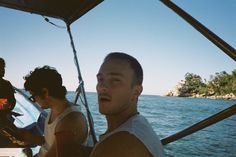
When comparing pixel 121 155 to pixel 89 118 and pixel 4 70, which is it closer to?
pixel 89 118

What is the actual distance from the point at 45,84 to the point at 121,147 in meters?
1.63

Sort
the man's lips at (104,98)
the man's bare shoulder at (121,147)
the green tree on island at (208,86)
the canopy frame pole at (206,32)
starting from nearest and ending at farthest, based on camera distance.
→ the man's bare shoulder at (121,147)
the canopy frame pole at (206,32)
the man's lips at (104,98)
the green tree on island at (208,86)

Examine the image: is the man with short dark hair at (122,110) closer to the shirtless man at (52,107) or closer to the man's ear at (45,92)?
the shirtless man at (52,107)

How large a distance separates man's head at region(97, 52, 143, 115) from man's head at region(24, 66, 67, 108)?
103 cm

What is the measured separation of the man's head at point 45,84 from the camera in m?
2.53

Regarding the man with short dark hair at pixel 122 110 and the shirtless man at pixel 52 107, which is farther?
the shirtless man at pixel 52 107

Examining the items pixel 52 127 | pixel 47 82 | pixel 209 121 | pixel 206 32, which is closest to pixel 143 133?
pixel 209 121

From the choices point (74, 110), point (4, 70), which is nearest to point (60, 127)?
point (74, 110)

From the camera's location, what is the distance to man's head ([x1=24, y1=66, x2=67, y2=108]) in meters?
2.53

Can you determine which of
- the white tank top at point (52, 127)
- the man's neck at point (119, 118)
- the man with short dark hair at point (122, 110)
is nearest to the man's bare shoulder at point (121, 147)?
the man with short dark hair at point (122, 110)

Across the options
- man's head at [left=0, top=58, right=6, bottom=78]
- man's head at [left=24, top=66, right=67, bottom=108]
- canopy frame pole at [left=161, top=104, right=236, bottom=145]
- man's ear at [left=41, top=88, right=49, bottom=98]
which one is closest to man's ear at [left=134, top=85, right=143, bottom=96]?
canopy frame pole at [left=161, top=104, right=236, bottom=145]

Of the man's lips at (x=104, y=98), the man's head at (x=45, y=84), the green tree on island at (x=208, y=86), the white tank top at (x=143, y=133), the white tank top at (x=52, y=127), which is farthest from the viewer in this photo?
the green tree on island at (x=208, y=86)

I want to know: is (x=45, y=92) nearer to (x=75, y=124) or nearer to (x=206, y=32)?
(x=75, y=124)

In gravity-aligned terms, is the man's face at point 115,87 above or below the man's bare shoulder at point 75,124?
above
